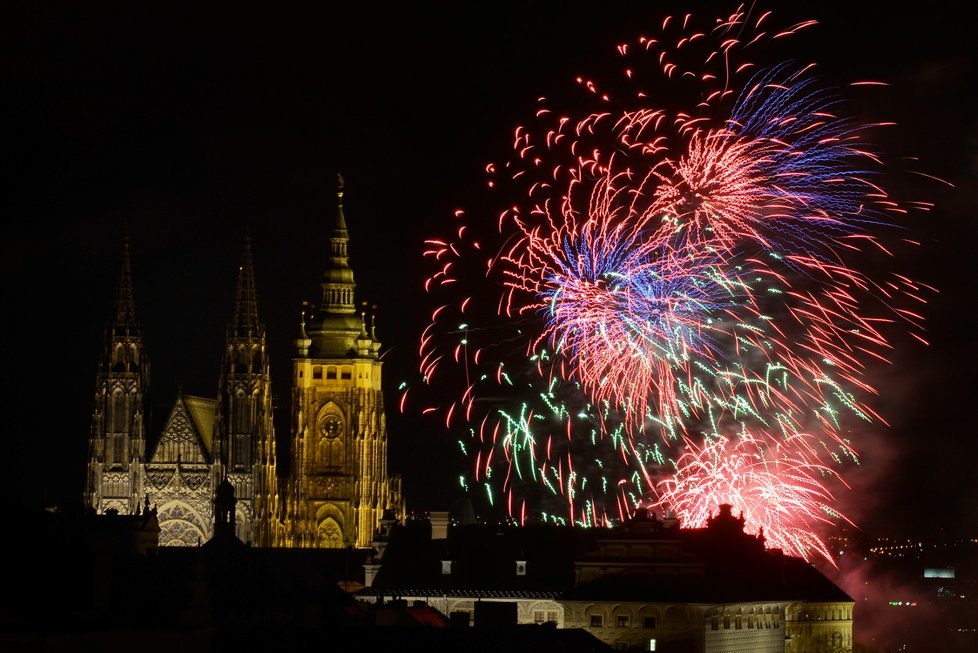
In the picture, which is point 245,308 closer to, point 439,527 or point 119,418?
point 119,418

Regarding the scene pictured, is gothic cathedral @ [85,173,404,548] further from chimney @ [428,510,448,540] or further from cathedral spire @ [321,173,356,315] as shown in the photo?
chimney @ [428,510,448,540]

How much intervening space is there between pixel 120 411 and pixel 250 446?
7.31 metres

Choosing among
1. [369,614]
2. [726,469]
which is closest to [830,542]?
[726,469]

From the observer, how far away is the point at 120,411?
508 feet

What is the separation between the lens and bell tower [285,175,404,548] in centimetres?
15538

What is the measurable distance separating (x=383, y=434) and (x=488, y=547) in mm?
55838

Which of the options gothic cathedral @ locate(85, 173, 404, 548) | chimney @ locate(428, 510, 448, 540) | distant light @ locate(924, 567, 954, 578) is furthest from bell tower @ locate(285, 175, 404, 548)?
chimney @ locate(428, 510, 448, 540)

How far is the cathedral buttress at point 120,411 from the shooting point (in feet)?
505

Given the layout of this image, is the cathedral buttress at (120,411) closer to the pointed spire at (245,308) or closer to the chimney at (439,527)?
the pointed spire at (245,308)

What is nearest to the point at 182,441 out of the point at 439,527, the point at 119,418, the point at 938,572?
the point at 119,418

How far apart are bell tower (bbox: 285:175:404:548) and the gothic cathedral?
0.18 ft

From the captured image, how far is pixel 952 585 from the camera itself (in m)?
182

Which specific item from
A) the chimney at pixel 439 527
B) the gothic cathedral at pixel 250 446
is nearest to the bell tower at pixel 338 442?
the gothic cathedral at pixel 250 446

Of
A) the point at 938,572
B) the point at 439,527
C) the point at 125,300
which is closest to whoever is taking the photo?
the point at 439,527
